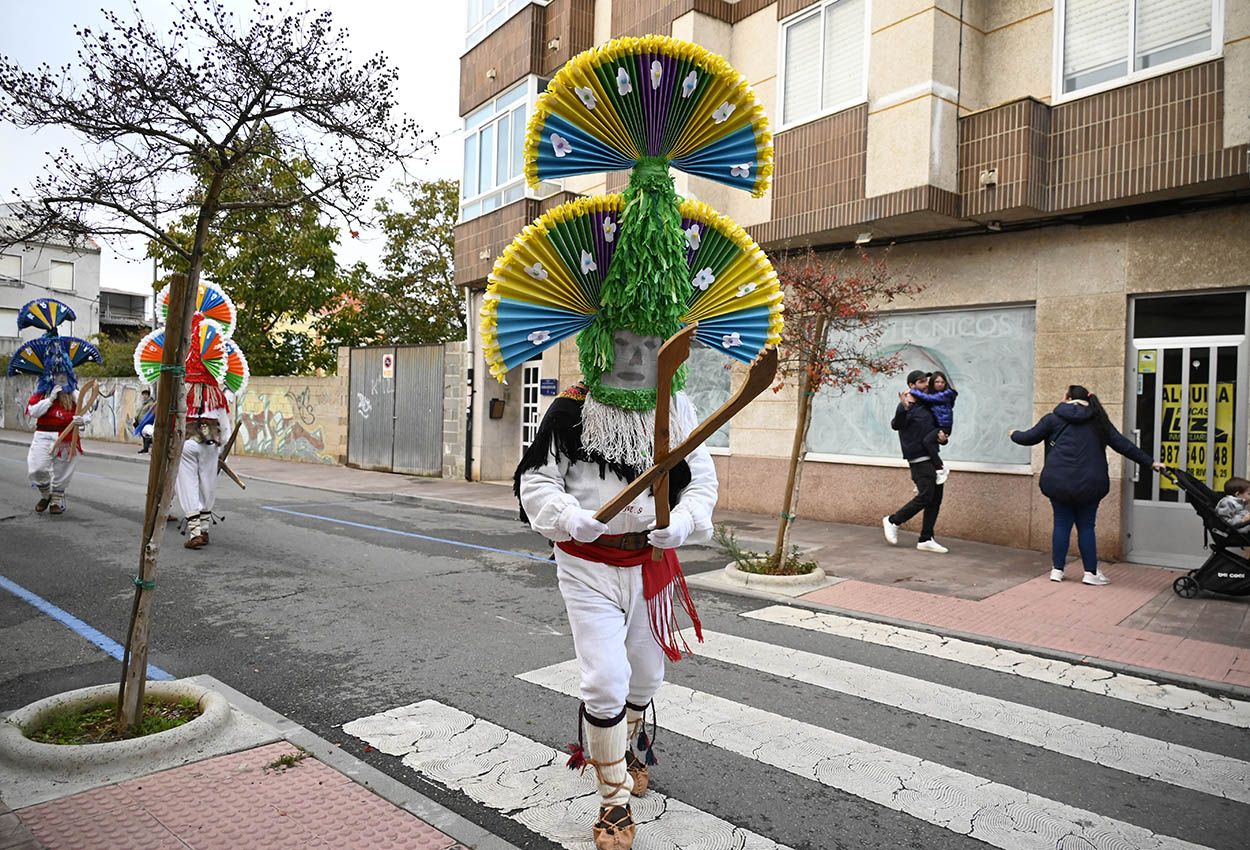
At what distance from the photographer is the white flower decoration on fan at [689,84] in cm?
340

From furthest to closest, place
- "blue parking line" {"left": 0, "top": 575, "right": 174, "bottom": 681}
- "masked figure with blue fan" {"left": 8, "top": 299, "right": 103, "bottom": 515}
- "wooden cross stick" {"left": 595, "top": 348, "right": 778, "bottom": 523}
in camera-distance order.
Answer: "masked figure with blue fan" {"left": 8, "top": 299, "right": 103, "bottom": 515}, "blue parking line" {"left": 0, "top": 575, "right": 174, "bottom": 681}, "wooden cross stick" {"left": 595, "top": 348, "right": 778, "bottom": 523}

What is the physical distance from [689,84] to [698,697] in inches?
129

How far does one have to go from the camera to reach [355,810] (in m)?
3.43

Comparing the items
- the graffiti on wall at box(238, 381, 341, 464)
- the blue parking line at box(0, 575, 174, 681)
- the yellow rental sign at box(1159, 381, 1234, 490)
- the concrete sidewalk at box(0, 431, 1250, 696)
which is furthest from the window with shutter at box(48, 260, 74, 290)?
the yellow rental sign at box(1159, 381, 1234, 490)

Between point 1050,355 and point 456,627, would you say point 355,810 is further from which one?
point 1050,355

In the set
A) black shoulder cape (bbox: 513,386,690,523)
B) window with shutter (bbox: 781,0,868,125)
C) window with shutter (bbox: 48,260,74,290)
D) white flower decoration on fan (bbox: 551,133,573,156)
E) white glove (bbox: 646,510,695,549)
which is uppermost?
window with shutter (bbox: 48,260,74,290)

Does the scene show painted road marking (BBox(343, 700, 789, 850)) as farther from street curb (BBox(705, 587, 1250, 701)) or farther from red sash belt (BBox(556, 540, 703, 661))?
street curb (BBox(705, 587, 1250, 701))

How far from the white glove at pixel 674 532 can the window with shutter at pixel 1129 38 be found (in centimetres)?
887

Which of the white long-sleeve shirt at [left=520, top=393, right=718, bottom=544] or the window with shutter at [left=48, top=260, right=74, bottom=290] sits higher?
the window with shutter at [left=48, top=260, right=74, bottom=290]

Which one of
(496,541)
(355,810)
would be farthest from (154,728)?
(496,541)

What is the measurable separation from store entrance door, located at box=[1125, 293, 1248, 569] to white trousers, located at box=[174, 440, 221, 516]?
400 inches

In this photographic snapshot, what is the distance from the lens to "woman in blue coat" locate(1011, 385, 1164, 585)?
8.26 metres

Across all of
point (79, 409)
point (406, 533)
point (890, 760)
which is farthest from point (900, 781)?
point (79, 409)

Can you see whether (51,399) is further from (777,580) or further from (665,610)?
(665,610)
